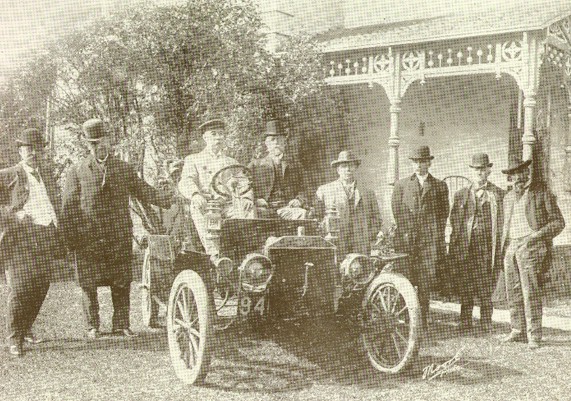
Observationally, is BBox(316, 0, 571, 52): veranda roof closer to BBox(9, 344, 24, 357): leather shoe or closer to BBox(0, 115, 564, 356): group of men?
BBox(0, 115, 564, 356): group of men

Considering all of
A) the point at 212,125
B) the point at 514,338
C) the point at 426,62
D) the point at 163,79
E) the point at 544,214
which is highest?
the point at 426,62

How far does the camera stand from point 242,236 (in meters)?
5.34

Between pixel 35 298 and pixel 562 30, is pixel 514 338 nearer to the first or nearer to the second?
pixel 35 298

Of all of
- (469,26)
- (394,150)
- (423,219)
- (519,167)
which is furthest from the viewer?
(394,150)

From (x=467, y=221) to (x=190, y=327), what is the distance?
3.46 meters

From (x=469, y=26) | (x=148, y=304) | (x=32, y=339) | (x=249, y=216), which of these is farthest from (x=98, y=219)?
(x=469, y=26)

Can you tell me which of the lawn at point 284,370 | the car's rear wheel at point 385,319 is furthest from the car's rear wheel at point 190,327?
the car's rear wheel at point 385,319

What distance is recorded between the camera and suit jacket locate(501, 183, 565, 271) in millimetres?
6141

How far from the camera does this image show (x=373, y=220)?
645 cm

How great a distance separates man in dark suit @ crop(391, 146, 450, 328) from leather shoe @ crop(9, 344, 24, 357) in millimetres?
3760

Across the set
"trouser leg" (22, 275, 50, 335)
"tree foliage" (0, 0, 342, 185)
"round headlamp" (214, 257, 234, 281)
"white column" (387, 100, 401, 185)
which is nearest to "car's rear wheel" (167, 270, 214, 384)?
"round headlamp" (214, 257, 234, 281)

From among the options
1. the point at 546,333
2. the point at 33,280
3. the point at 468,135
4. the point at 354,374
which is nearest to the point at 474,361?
the point at 354,374

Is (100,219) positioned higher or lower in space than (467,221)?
higher

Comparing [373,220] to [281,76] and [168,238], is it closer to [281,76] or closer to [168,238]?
[168,238]
